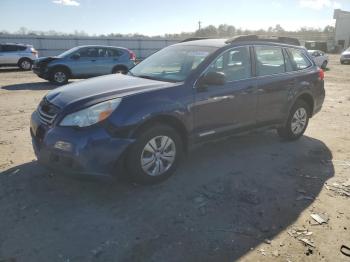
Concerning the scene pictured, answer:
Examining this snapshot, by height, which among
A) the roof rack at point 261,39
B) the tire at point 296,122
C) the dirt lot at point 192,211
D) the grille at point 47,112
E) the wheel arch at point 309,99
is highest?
the roof rack at point 261,39

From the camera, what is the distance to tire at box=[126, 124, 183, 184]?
382 centimetres

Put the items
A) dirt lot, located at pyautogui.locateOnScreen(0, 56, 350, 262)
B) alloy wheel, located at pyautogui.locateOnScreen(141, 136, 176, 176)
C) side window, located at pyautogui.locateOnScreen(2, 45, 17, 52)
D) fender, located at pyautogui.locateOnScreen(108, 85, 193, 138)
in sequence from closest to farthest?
dirt lot, located at pyautogui.locateOnScreen(0, 56, 350, 262) < fender, located at pyautogui.locateOnScreen(108, 85, 193, 138) < alloy wheel, located at pyautogui.locateOnScreen(141, 136, 176, 176) < side window, located at pyautogui.locateOnScreen(2, 45, 17, 52)

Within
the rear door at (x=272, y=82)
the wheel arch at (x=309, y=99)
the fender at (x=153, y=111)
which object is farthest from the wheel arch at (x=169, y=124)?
the wheel arch at (x=309, y=99)

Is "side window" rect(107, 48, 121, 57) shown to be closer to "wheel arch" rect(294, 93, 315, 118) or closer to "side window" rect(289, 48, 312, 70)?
"side window" rect(289, 48, 312, 70)

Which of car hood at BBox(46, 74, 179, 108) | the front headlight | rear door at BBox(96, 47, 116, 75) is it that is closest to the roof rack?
car hood at BBox(46, 74, 179, 108)

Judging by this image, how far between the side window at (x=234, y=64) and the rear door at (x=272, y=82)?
0.70ft

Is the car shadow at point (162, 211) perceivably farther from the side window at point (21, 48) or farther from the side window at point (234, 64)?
the side window at point (21, 48)

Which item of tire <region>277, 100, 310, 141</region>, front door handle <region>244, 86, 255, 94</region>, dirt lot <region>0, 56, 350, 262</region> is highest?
front door handle <region>244, 86, 255, 94</region>

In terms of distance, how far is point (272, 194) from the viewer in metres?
4.02

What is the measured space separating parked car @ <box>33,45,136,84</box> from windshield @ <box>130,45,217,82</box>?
8303 mm

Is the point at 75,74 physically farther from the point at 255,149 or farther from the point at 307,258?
the point at 307,258

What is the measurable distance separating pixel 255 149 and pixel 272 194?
1.64m

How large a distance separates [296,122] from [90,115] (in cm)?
383

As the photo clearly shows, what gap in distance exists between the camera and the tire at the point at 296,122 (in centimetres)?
585
